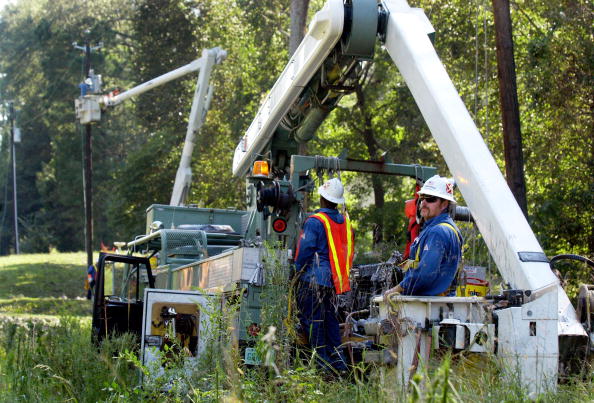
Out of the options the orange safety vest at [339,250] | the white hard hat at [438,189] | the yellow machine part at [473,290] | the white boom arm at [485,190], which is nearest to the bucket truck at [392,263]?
the white boom arm at [485,190]

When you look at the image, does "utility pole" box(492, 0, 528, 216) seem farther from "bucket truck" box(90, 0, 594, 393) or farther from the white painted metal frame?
"bucket truck" box(90, 0, 594, 393)

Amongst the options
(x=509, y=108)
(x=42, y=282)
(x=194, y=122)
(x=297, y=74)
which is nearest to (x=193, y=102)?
(x=194, y=122)

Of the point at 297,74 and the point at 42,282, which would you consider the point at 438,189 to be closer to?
the point at 297,74

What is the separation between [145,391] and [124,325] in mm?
3925

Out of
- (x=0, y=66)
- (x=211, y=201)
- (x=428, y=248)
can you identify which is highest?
(x=0, y=66)

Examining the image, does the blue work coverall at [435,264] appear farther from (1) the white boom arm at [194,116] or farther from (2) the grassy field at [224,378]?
(1) the white boom arm at [194,116]

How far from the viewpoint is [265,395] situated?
643 cm

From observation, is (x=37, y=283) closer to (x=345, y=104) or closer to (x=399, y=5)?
(x=345, y=104)

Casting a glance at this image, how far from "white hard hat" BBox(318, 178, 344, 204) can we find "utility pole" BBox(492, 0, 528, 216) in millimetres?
6831

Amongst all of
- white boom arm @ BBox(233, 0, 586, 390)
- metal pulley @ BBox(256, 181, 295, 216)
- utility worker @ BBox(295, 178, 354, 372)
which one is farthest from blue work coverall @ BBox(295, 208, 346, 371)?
white boom arm @ BBox(233, 0, 586, 390)

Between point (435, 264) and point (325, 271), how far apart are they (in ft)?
5.30

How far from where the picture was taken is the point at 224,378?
6617 millimetres

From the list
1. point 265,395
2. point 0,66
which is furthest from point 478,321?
point 0,66

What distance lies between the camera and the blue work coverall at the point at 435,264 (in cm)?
773
